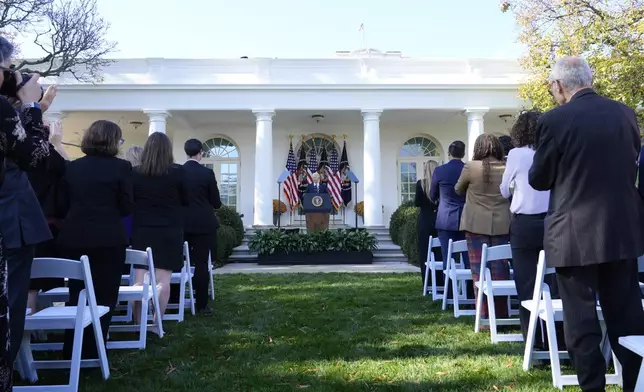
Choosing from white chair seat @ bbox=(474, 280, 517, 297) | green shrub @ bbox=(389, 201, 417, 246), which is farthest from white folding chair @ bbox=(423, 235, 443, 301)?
green shrub @ bbox=(389, 201, 417, 246)

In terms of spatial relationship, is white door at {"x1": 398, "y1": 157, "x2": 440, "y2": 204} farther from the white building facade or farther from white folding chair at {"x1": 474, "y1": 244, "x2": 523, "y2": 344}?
white folding chair at {"x1": 474, "y1": 244, "x2": 523, "y2": 344}

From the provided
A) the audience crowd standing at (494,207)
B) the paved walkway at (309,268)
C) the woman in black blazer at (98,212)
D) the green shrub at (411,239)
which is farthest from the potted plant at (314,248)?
the woman in black blazer at (98,212)

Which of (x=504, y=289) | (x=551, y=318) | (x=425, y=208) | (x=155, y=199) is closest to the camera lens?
(x=551, y=318)

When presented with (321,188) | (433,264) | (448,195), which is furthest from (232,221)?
(448,195)

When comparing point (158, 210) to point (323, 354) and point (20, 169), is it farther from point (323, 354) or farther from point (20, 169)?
point (20, 169)

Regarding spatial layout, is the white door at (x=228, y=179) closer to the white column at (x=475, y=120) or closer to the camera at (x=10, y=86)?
the white column at (x=475, y=120)

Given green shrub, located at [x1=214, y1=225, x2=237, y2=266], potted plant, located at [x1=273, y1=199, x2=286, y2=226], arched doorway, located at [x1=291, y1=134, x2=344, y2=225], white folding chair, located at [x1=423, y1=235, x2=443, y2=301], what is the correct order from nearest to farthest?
1. white folding chair, located at [x1=423, y1=235, x2=443, y2=301]
2. green shrub, located at [x1=214, y1=225, x2=237, y2=266]
3. potted plant, located at [x1=273, y1=199, x2=286, y2=226]
4. arched doorway, located at [x1=291, y1=134, x2=344, y2=225]

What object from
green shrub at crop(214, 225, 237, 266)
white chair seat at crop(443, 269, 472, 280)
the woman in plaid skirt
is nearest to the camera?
the woman in plaid skirt

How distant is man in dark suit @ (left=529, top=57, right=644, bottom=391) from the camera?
8.58ft

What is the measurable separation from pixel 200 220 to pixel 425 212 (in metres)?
3.00

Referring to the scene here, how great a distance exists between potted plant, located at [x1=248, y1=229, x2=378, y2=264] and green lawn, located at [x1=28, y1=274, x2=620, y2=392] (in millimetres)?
6490

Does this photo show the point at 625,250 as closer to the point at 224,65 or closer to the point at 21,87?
the point at 21,87

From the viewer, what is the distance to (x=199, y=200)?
5.96 metres

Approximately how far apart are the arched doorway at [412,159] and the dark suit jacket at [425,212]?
1331 cm
